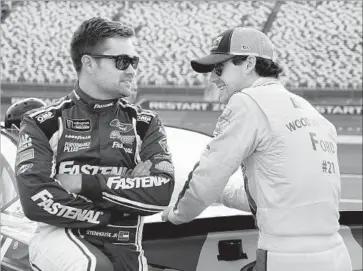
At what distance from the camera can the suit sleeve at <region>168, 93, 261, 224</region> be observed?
178 cm

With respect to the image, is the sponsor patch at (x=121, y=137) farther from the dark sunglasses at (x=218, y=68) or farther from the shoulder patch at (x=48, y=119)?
the dark sunglasses at (x=218, y=68)

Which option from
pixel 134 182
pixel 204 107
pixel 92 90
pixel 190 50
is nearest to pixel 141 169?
pixel 134 182

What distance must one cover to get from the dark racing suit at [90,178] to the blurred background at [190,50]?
12.3 metres

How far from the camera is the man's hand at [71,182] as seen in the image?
1838 mm

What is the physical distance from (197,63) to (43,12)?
17273mm

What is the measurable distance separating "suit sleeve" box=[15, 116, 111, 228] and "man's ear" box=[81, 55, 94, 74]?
24 centimetres

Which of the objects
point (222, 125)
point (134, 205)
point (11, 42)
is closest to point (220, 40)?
point (222, 125)

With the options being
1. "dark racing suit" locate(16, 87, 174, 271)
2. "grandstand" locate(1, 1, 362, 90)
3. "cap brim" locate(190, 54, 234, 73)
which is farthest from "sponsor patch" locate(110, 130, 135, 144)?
"grandstand" locate(1, 1, 362, 90)

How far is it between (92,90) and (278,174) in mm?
618

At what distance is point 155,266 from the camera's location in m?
2.00

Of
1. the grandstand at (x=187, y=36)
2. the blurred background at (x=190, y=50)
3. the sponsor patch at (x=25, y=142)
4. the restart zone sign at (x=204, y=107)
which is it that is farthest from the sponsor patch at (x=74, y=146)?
the grandstand at (x=187, y=36)

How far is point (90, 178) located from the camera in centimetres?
184

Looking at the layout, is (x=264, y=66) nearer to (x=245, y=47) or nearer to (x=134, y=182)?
(x=245, y=47)

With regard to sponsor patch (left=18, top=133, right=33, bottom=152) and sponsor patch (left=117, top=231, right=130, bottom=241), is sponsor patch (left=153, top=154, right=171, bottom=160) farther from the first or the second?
sponsor patch (left=18, top=133, right=33, bottom=152)
